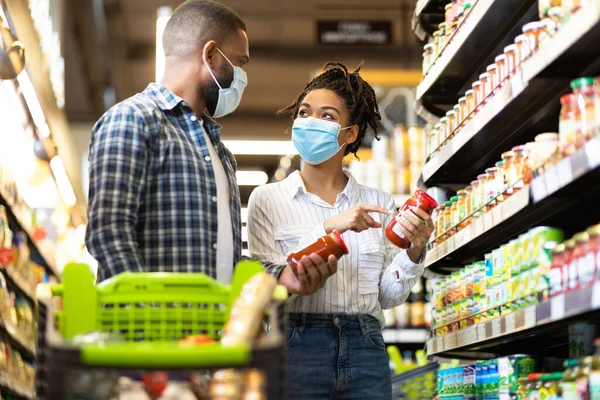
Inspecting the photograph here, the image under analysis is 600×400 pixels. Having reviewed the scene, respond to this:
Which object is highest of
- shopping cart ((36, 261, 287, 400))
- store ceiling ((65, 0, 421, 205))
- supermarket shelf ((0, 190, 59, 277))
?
store ceiling ((65, 0, 421, 205))

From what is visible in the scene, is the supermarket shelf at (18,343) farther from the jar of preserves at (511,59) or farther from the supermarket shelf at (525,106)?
the jar of preserves at (511,59)

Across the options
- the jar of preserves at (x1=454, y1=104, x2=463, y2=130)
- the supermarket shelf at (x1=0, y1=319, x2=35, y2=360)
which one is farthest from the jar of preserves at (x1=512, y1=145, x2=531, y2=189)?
the supermarket shelf at (x1=0, y1=319, x2=35, y2=360)

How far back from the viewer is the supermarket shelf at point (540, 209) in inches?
102

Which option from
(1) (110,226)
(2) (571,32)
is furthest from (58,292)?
(2) (571,32)

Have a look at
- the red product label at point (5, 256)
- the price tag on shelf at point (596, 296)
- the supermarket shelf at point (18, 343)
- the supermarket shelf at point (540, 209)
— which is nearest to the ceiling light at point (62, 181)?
the supermarket shelf at point (18, 343)

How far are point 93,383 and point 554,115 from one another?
89.5 inches

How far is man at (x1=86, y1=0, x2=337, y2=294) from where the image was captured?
2773mm

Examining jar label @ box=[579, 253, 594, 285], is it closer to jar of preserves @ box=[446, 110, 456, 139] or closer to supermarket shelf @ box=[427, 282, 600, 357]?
supermarket shelf @ box=[427, 282, 600, 357]

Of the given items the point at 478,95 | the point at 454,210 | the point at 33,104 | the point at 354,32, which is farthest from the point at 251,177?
the point at 478,95

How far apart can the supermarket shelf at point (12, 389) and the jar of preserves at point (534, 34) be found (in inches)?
155

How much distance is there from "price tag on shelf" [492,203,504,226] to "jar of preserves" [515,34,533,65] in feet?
1.58

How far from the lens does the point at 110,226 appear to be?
273cm

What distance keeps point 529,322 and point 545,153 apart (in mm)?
524

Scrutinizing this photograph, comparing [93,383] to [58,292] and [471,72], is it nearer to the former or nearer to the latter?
[58,292]
